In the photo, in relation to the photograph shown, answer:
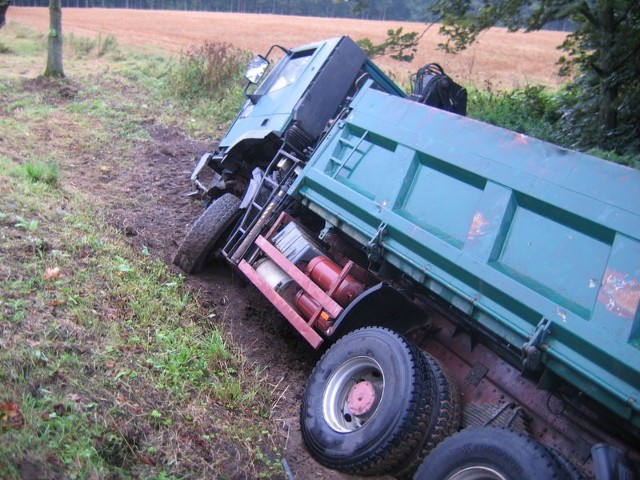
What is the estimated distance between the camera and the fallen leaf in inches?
104

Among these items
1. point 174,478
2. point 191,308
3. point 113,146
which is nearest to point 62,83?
point 113,146

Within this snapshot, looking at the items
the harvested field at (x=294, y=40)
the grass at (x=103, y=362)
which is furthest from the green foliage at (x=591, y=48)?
the harvested field at (x=294, y=40)

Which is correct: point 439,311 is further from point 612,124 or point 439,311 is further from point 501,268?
point 612,124

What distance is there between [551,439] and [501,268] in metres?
0.91

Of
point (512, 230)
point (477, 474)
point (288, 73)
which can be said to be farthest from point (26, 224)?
point (477, 474)

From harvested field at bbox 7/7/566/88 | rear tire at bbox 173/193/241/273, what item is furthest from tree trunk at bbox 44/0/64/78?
rear tire at bbox 173/193/241/273

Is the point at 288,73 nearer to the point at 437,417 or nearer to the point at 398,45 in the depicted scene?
the point at 398,45

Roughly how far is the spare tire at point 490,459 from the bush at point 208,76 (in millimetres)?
10332

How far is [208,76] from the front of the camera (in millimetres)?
12070

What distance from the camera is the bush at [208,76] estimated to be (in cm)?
1201

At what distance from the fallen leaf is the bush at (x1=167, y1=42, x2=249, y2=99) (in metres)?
9.83

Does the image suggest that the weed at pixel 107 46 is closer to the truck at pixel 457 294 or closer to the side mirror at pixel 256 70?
the side mirror at pixel 256 70

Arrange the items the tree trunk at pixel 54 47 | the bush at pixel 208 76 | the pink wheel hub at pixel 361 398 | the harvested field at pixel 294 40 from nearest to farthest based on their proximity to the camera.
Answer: the pink wheel hub at pixel 361 398, the bush at pixel 208 76, the tree trunk at pixel 54 47, the harvested field at pixel 294 40

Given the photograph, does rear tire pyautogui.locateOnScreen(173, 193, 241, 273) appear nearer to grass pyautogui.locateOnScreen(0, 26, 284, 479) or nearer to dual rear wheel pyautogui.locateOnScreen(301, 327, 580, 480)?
grass pyautogui.locateOnScreen(0, 26, 284, 479)
